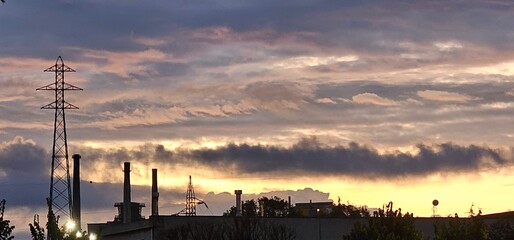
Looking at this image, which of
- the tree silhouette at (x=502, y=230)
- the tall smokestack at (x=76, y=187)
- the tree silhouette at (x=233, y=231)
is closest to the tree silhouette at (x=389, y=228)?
the tree silhouette at (x=502, y=230)

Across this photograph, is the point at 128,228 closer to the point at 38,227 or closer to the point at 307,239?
the point at 307,239

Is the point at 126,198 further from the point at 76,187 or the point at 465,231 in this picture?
the point at 465,231

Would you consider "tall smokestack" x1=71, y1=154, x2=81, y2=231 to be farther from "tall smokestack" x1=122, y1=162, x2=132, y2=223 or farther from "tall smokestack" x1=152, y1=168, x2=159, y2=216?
"tall smokestack" x1=152, y1=168, x2=159, y2=216

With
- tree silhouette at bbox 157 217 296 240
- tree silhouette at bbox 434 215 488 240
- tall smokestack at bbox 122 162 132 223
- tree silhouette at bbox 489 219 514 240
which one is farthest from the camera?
tall smokestack at bbox 122 162 132 223

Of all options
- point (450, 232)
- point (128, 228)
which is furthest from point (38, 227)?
point (128, 228)

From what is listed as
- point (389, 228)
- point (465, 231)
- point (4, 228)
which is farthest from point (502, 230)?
point (4, 228)

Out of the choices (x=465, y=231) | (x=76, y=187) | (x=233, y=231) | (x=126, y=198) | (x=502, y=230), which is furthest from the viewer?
(x=76, y=187)

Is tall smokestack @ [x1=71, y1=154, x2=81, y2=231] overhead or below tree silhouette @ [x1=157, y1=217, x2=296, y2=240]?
overhead

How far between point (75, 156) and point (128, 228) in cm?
3562

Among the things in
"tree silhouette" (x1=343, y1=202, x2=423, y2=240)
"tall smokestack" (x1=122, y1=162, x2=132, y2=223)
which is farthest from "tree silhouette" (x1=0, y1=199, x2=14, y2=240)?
"tall smokestack" (x1=122, y1=162, x2=132, y2=223)

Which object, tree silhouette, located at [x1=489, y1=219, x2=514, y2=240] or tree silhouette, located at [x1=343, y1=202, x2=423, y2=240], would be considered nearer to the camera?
tree silhouette, located at [x1=343, y1=202, x2=423, y2=240]

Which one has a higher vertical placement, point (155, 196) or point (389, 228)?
point (155, 196)

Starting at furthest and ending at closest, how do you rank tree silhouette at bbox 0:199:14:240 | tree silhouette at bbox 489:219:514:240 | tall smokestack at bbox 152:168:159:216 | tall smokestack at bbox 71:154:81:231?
tall smokestack at bbox 71:154:81:231 < tall smokestack at bbox 152:168:159:216 < tree silhouette at bbox 489:219:514:240 < tree silhouette at bbox 0:199:14:240

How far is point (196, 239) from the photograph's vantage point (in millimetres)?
70125
